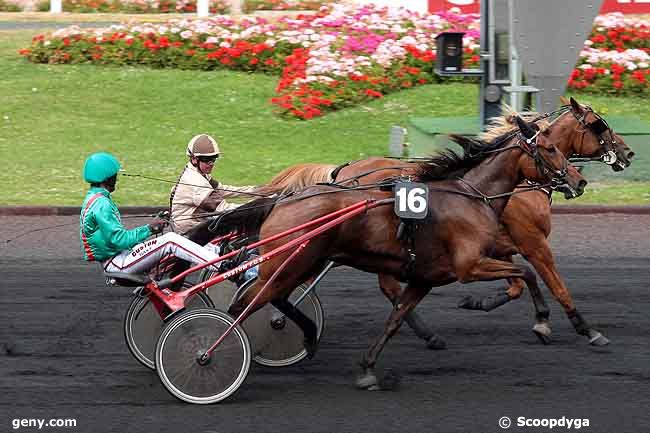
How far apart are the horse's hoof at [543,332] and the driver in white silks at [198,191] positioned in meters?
2.37

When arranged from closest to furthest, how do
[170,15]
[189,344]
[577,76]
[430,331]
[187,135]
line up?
[189,344] → [430,331] → [187,135] → [577,76] → [170,15]

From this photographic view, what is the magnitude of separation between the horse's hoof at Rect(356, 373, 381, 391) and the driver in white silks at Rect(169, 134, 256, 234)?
1.50 metres

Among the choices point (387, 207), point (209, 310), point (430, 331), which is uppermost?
point (387, 207)

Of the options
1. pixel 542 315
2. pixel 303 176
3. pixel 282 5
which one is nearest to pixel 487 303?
pixel 542 315

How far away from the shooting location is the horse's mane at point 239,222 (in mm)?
7035

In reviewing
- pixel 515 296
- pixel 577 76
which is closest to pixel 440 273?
pixel 515 296

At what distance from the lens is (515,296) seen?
800 centimetres

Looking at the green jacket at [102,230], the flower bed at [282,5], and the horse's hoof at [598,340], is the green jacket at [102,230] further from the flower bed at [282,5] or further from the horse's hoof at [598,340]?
the flower bed at [282,5]

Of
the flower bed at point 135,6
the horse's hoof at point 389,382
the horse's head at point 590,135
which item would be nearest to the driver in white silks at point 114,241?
the horse's hoof at point 389,382

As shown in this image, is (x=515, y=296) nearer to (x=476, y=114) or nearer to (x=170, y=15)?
(x=476, y=114)

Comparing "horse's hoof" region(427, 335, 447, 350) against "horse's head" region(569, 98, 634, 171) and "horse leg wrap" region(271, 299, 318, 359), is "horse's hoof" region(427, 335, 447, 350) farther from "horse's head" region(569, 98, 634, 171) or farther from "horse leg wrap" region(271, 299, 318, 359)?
"horse's head" region(569, 98, 634, 171)

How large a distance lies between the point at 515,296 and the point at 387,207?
70.1 inches

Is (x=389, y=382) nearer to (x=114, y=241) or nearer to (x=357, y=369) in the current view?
(x=357, y=369)

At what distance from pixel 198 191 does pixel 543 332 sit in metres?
2.73
